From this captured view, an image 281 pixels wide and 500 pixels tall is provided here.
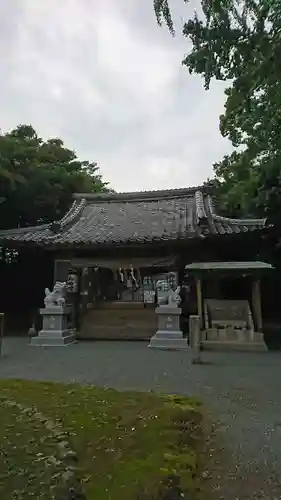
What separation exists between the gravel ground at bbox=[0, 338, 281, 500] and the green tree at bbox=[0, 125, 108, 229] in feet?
17.6

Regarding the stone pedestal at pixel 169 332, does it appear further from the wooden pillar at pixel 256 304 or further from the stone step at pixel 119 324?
the wooden pillar at pixel 256 304

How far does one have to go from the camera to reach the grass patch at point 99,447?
Answer: 1660 millimetres

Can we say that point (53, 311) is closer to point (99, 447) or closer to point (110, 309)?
point (110, 309)

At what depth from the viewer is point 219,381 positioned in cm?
579

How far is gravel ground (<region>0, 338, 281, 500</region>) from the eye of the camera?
2.68m

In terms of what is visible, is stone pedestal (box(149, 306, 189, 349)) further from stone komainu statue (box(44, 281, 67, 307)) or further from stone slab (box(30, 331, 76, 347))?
stone komainu statue (box(44, 281, 67, 307))

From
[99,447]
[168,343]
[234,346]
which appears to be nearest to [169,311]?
[168,343]

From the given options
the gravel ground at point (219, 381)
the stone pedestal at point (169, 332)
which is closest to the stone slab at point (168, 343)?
the stone pedestal at point (169, 332)

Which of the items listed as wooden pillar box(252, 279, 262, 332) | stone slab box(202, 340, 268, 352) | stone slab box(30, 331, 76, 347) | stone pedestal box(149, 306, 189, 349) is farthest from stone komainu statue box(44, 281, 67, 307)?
wooden pillar box(252, 279, 262, 332)

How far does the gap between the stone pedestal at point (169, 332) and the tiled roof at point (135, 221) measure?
6.14 feet

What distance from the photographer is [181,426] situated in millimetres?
2420

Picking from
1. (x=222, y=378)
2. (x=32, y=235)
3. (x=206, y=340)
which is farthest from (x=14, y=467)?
(x=32, y=235)

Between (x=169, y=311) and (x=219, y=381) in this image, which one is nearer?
(x=219, y=381)

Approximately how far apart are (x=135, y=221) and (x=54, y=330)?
4.74 m
